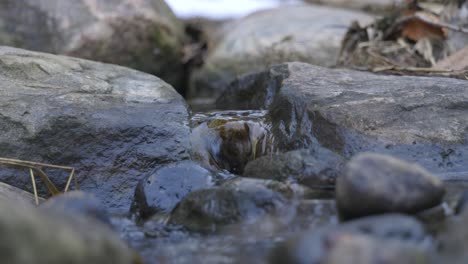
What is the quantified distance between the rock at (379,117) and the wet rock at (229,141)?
0.33 ft

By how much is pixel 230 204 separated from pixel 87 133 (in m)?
1.18

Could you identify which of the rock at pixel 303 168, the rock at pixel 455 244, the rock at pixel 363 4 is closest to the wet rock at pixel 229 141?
the rock at pixel 303 168

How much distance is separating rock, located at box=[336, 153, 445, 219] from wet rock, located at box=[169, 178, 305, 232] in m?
0.38

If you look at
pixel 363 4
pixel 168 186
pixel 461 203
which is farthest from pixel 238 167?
pixel 363 4

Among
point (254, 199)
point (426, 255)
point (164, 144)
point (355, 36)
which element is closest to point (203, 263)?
point (254, 199)

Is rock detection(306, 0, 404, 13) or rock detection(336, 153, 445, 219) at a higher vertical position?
rock detection(336, 153, 445, 219)

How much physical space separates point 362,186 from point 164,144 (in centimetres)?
154

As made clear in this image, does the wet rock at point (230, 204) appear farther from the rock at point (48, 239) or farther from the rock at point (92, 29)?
Answer: the rock at point (92, 29)

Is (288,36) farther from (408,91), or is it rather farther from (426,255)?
(426,255)

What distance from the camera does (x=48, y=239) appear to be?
5.32 ft

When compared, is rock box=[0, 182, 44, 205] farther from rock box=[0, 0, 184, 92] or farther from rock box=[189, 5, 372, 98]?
rock box=[189, 5, 372, 98]

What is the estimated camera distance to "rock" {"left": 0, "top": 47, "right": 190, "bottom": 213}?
130 inches

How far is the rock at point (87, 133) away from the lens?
3303 mm

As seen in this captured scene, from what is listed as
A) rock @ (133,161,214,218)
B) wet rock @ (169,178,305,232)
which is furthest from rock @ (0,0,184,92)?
wet rock @ (169,178,305,232)
